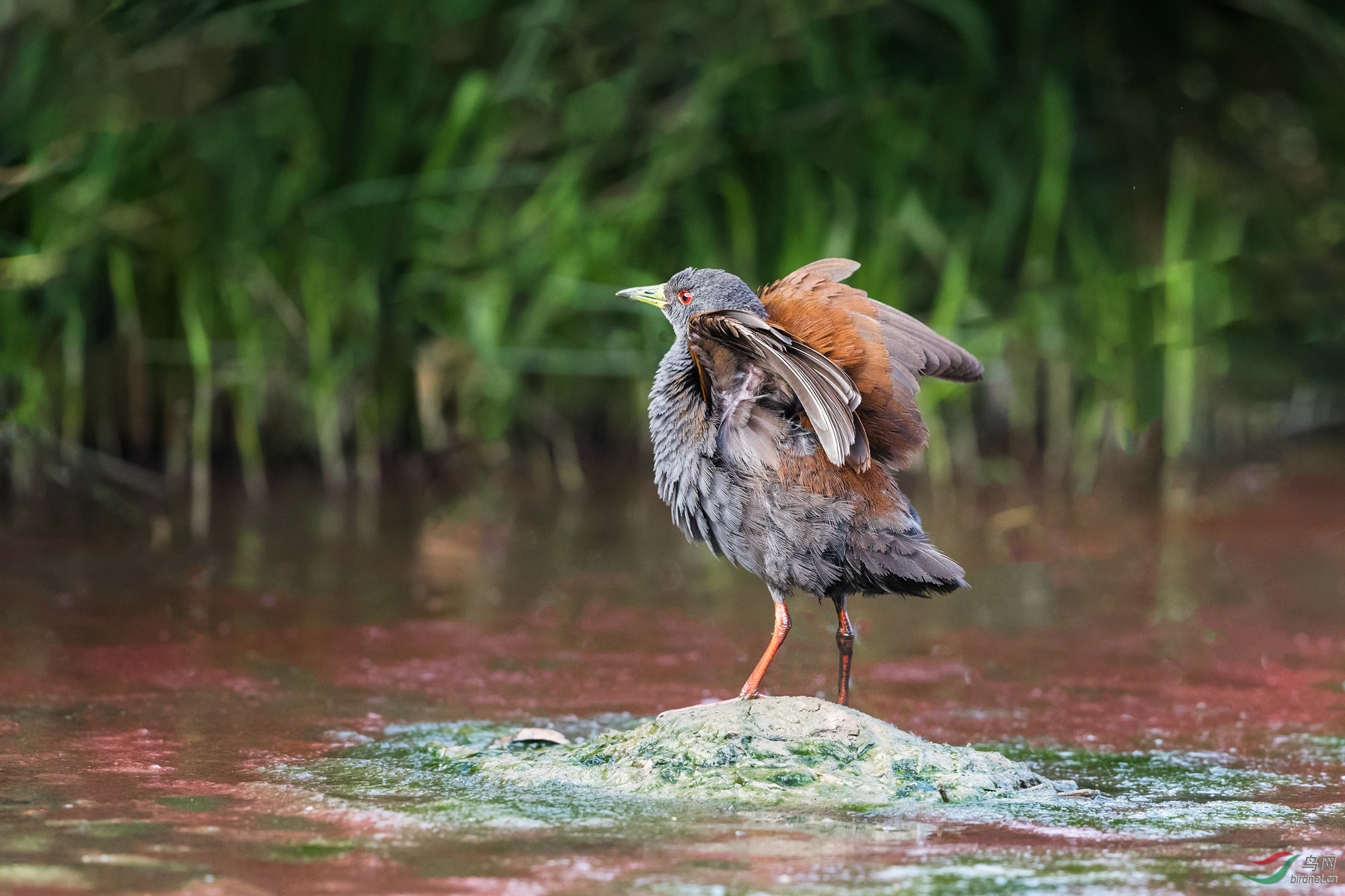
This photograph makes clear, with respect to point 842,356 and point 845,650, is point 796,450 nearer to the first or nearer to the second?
point 842,356

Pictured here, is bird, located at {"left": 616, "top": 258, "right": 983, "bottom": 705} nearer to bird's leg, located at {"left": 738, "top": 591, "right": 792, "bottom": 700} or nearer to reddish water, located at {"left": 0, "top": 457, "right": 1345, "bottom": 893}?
bird's leg, located at {"left": 738, "top": 591, "right": 792, "bottom": 700}

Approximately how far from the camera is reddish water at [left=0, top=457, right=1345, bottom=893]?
2883 millimetres

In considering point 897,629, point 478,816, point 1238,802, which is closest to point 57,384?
point 897,629

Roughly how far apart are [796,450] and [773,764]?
0.78 metres

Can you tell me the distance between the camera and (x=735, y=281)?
13.8 ft

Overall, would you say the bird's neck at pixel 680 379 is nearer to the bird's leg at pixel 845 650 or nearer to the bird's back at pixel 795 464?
the bird's back at pixel 795 464

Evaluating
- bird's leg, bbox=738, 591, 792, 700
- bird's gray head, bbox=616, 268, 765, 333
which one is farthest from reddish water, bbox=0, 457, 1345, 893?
bird's gray head, bbox=616, 268, 765, 333

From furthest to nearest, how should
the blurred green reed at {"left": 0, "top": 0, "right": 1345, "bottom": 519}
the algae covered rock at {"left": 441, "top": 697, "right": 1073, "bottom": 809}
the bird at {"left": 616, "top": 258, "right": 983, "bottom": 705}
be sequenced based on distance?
the blurred green reed at {"left": 0, "top": 0, "right": 1345, "bottom": 519} < the bird at {"left": 616, "top": 258, "right": 983, "bottom": 705} < the algae covered rock at {"left": 441, "top": 697, "right": 1073, "bottom": 809}

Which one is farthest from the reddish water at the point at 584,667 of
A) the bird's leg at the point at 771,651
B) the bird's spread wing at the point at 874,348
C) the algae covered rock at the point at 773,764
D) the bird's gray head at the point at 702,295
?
the bird's gray head at the point at 702,295

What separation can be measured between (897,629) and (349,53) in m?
3.46

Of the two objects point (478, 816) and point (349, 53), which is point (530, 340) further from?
point (478, 816)

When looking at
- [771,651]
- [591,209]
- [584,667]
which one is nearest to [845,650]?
[771,651]

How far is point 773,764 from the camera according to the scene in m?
3.49

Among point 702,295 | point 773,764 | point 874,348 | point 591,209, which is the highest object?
point 591,209
